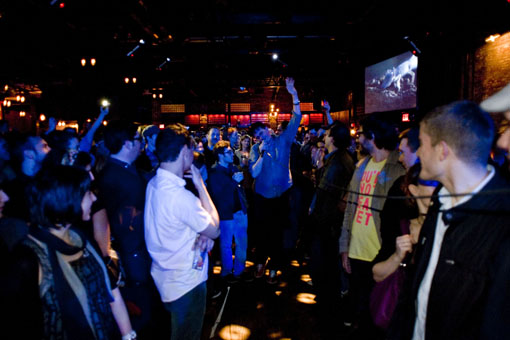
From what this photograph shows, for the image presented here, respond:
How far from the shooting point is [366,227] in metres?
2.54

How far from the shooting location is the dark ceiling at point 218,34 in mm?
7102

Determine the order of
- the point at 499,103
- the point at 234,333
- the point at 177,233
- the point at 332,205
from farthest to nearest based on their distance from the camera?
the point at 332,205
the point at 234,333
the point at 177,233
the point at 499,103

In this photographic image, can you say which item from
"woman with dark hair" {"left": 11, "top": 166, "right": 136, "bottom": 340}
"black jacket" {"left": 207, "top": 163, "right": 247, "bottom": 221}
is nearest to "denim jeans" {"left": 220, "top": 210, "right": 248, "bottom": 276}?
"black jacket" {"left": 207, "top": 163, "right": 247, "bottom": 221}

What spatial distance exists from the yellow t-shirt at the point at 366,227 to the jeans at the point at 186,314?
130cm

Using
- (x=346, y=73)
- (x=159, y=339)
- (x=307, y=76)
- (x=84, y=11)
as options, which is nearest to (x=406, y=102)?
(x=346, y=73)

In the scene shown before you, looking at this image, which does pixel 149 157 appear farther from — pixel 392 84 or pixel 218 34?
pixel 392 84

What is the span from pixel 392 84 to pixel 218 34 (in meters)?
Answer: 6.36

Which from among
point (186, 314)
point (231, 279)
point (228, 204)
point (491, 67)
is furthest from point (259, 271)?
point (491, 67)

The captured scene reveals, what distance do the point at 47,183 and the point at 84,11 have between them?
25.4 feet

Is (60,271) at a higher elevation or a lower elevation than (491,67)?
lower

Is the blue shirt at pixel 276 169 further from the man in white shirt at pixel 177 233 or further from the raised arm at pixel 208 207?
the man in white shirt at pixel 177 233

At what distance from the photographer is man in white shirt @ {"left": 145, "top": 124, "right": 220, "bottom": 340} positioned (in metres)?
1.94

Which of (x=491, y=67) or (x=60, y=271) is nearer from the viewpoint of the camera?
(x=60, y=271)

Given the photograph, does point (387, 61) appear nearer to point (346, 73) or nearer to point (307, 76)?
point (346, 73)
